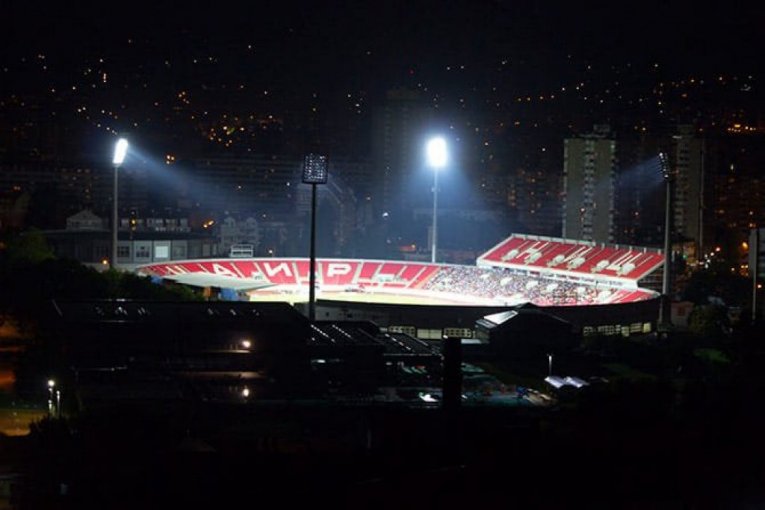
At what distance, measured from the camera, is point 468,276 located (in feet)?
95.1

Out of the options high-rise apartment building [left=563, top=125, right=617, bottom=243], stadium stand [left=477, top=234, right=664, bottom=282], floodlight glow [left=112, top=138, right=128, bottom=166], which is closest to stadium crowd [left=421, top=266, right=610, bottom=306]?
stadium stand [left=477, top=234, right=664, bottom=282]

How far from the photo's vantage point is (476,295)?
27.8 meters

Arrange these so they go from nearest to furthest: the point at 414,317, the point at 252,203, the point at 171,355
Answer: the point at 171,355, the point at 414,317, the point at 252,203

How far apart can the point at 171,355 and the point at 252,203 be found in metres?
38.8

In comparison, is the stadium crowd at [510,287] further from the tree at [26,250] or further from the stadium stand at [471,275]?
the tree at [26,250]

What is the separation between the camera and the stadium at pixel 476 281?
23047mm

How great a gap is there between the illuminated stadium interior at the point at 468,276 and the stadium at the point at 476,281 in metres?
0.02

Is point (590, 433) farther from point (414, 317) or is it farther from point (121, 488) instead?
point (414, 317)

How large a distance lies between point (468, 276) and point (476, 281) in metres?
0.39

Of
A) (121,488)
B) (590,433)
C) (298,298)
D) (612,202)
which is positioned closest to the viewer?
(121,488)

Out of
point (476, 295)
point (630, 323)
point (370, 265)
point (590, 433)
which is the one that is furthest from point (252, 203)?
point (590, 433)

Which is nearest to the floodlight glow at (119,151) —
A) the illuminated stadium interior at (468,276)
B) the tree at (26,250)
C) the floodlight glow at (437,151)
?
the tree at (26,250)

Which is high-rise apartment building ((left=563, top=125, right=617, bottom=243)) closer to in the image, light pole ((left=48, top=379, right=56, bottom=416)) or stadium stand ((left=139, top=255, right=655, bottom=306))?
stadium stand ((left=139, top=255, right=655, bottom=306))

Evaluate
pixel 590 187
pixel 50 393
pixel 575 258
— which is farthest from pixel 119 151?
pixel 590 187
